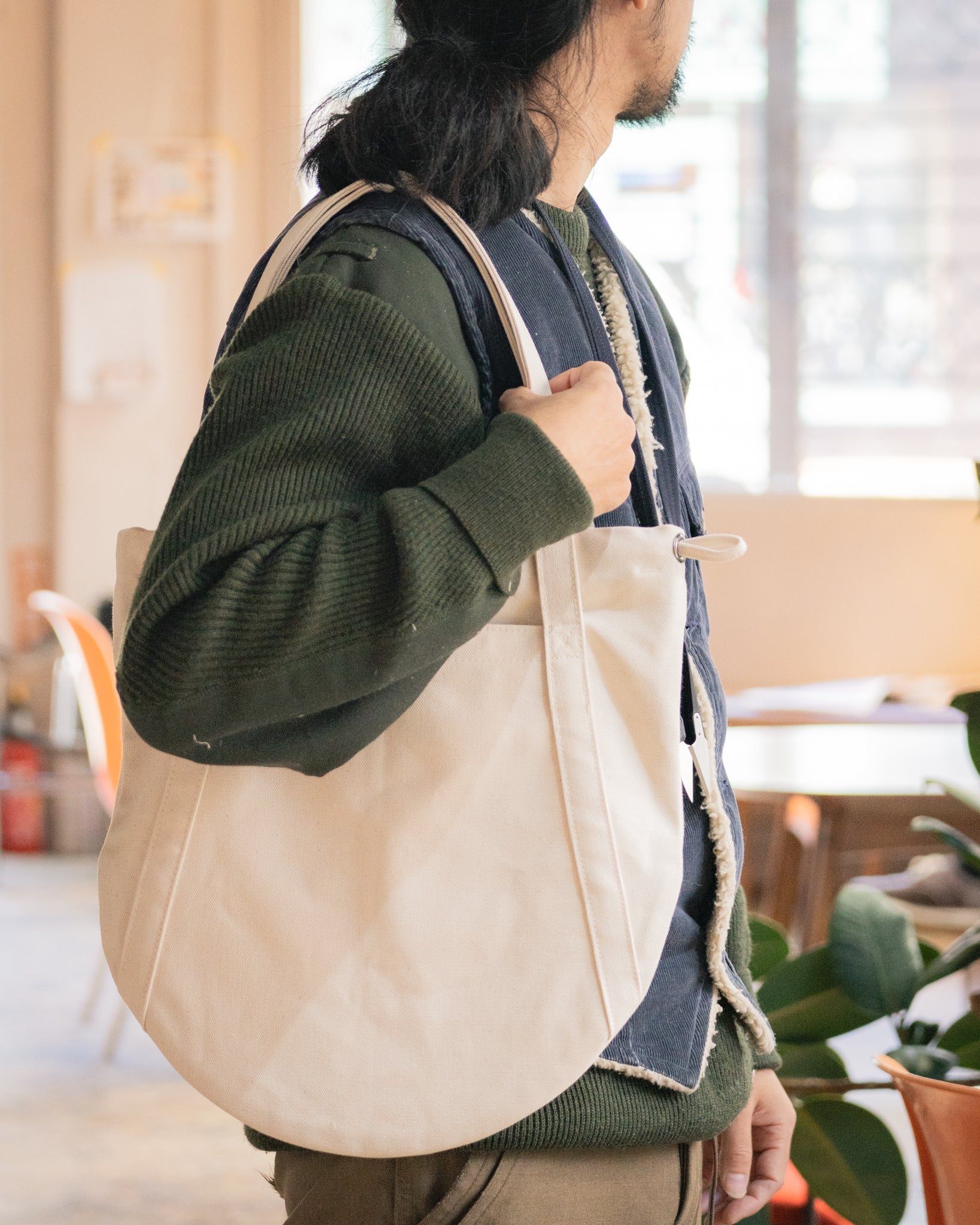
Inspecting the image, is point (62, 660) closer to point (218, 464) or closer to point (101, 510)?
point (101, 510)

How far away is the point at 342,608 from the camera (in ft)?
1.93

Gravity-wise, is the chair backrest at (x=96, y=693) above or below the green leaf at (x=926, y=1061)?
above

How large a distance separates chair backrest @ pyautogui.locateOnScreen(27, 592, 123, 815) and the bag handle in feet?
7.09

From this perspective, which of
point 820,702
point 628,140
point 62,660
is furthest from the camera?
point 628,140

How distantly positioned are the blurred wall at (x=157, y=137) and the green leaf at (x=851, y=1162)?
13.0 ft

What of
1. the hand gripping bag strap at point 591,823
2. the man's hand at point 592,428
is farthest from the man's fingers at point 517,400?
the hand gripping bag strap at point 591,823

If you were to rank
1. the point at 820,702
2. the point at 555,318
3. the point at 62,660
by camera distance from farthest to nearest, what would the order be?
the point at 62,660 → the point at 820,702 → the point at 555,318

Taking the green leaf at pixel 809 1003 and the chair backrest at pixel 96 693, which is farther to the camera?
the chair backrest at pixel 96 693

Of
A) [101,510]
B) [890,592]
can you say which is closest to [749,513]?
[890,592]

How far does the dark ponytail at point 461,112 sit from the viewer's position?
0.72 metres

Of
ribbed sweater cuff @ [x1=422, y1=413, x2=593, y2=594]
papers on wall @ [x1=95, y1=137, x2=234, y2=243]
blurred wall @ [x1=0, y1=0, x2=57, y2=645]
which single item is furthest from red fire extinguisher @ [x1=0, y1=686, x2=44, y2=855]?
ribbed sweater cuff @ [x1=422, y1=413, x2=593, y2=594]

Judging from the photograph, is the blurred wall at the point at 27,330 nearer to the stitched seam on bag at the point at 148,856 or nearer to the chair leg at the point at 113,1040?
the chair leg at the point at 113,1040

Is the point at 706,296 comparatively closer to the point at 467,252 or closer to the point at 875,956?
the point at 875,956

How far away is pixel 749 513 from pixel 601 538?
171 inches
